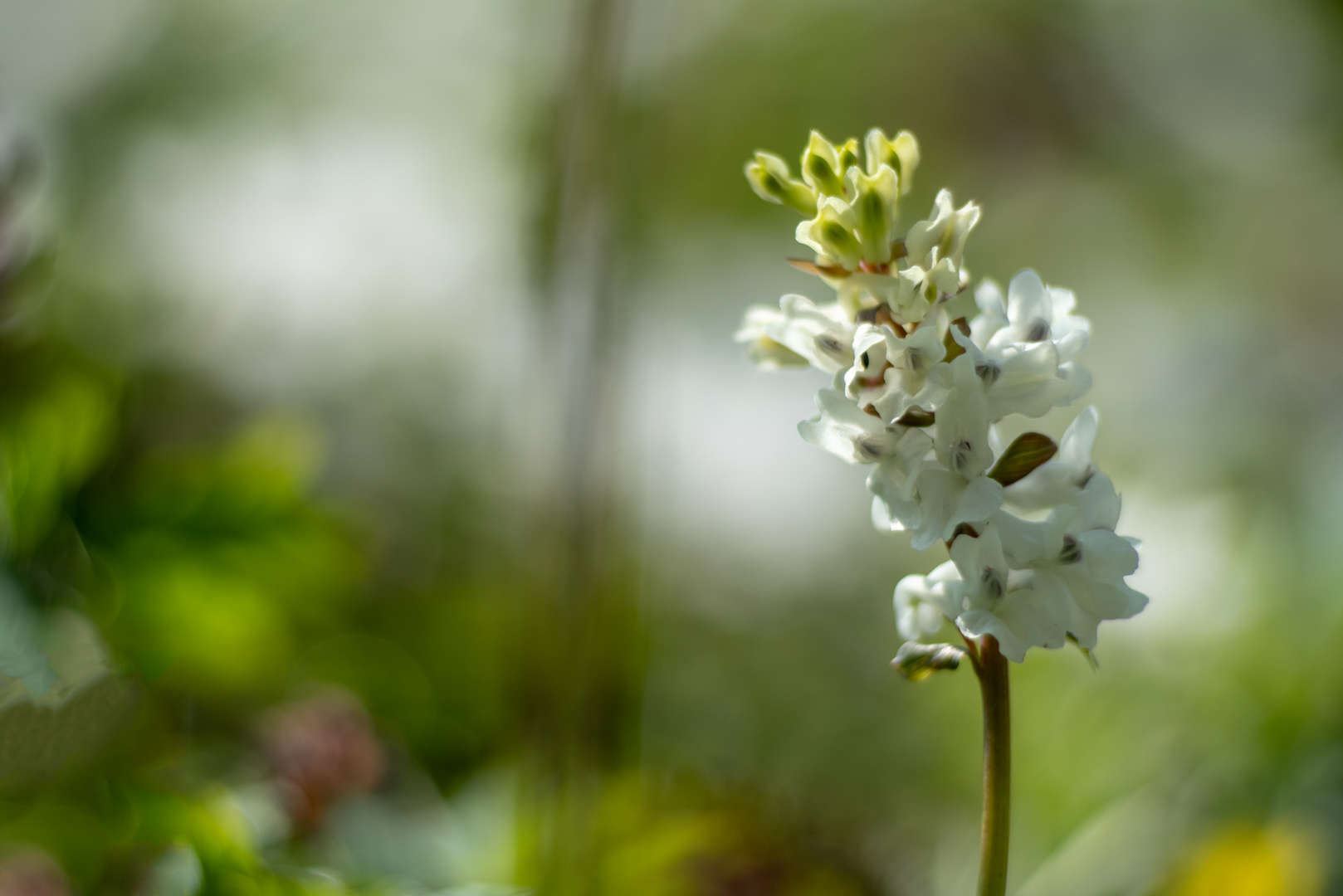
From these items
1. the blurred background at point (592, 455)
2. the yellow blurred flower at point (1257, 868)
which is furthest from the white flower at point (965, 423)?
the yellow blurred flower at point (1257, 868)

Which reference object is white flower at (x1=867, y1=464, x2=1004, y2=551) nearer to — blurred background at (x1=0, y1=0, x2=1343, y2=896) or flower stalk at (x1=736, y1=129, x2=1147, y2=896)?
flower stalk at (x1=736, y1=129, x2=1147, y2=896)

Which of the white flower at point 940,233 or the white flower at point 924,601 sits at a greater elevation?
the white flower at point 940,233

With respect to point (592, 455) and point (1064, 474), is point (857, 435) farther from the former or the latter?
point (592, 455)

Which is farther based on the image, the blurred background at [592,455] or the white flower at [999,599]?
the blurred background at [592,455]

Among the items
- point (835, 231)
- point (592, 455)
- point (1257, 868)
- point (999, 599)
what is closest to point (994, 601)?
point (999, 599)

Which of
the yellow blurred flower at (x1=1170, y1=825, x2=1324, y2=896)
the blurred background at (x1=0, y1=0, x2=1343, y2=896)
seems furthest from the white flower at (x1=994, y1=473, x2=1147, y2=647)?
the yellow blurred flower at (x1=1170, y1=825, x2=1324, y2=896)

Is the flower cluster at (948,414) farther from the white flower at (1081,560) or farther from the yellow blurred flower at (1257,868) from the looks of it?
the yellow blurred flower at (1257,868)
